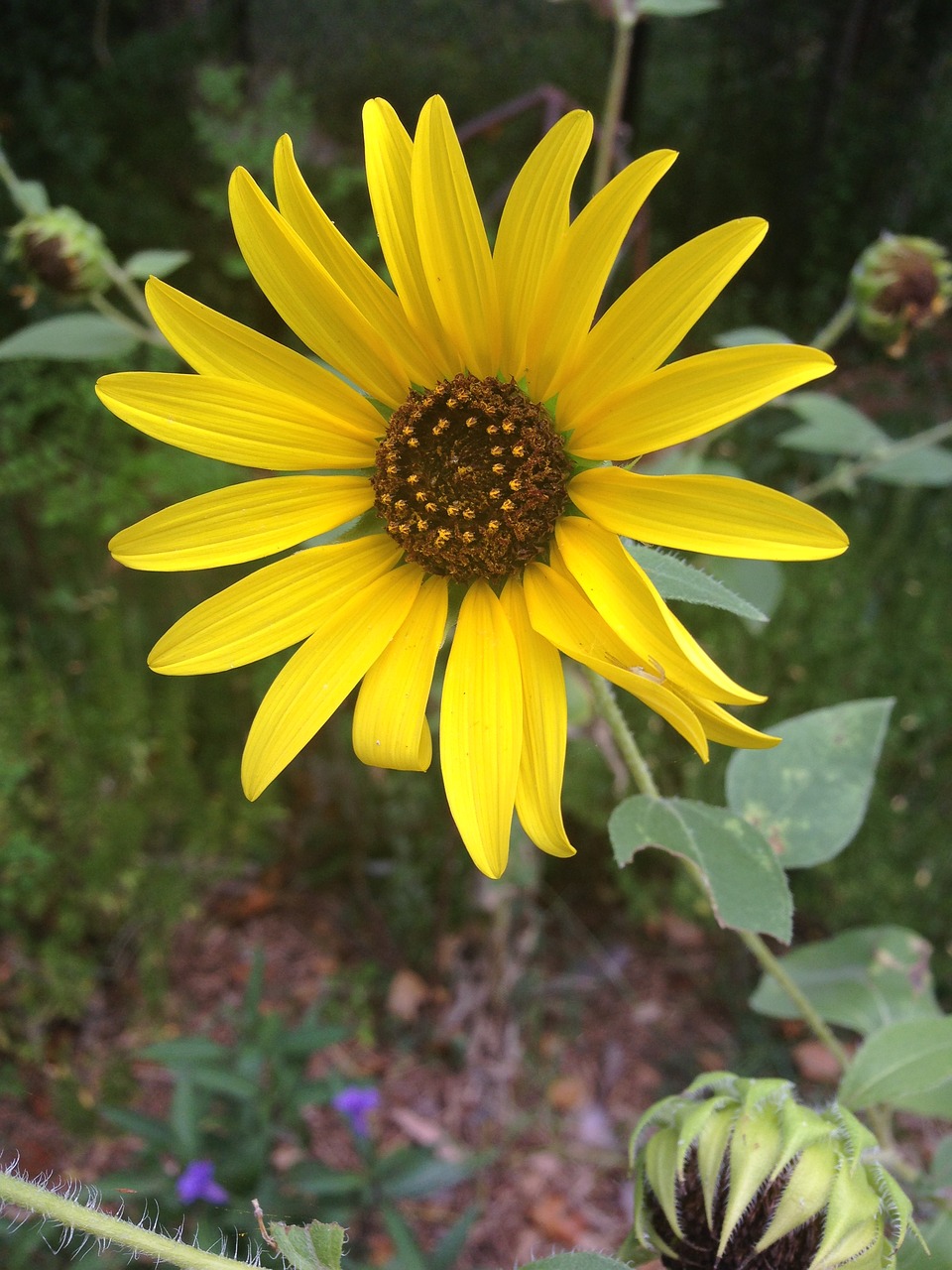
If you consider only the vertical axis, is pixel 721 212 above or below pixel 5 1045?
above

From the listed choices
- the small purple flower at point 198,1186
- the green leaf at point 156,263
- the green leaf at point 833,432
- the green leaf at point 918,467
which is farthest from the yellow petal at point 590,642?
the small purple flower at point 198,1186

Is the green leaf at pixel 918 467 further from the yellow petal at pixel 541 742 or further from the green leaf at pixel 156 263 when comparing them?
the green leaf at pixel 156 263

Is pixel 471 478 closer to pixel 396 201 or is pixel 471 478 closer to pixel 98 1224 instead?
pixel 396 201

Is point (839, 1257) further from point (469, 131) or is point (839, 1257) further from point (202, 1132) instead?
point (469, 131)

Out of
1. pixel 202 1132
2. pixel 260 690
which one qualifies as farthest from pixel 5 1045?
pixel 260 690

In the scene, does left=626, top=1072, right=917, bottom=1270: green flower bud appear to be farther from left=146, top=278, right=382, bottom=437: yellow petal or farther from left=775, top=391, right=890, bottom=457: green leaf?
left=775, top=391, right=890, bottom=457: green leaf

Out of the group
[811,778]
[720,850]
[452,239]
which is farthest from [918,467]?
[452,239]

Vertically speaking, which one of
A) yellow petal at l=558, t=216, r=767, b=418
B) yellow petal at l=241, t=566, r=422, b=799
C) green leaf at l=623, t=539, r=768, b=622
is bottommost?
yellow petal at l=241, t=566, r=422, b=799

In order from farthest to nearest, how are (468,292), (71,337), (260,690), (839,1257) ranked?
1. (260,690)
2. (71,337)
3. (468,292)
4. (839,1257)

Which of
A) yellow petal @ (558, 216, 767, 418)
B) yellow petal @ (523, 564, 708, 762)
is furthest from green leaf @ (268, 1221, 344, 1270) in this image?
yellow petal @ (558, 216, 767, 418)
